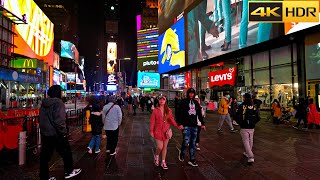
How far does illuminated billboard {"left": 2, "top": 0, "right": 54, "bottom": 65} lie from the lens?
2925 cm

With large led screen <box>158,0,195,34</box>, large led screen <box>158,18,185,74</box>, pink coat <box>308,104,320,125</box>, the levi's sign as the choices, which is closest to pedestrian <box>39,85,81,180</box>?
the levi's sign

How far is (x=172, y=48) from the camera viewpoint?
43.0m

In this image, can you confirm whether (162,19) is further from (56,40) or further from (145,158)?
(56,40)

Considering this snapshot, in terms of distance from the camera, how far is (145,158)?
7.51 metres

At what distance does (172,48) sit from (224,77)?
56.3 ft

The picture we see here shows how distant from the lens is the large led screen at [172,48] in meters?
38.6

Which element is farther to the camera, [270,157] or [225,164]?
[270,157]

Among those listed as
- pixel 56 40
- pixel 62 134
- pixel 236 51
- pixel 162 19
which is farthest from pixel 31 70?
pixel 56 40

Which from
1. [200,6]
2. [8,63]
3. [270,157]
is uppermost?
[200,6]

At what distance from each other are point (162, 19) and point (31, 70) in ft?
100

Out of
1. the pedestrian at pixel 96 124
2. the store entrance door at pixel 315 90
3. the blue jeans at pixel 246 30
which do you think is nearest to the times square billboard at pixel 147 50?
the blue jeans at pixel 246 30

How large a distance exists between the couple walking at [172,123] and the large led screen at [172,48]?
30986 mm

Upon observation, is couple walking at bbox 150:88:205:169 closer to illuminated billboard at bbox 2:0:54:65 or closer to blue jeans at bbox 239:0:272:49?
blue jeans at bbox 239:0:272:49

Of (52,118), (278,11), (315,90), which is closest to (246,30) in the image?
(315,90)
